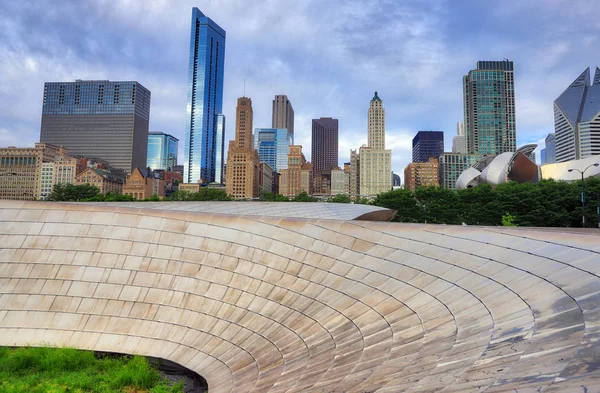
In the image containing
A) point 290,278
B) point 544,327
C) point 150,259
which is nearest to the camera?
point 544,327

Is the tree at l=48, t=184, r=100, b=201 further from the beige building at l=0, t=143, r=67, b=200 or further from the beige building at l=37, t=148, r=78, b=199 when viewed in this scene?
the beige building at l=0, t=143, r=67, b=200

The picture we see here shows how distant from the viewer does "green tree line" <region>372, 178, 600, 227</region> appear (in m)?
49.4

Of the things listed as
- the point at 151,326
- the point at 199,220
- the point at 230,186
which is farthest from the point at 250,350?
the point at 230,186

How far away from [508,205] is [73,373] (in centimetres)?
5567

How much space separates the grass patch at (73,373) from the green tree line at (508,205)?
166 ft

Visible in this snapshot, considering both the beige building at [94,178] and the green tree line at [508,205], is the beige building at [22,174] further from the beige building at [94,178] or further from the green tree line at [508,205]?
the green tree line at [508,205]

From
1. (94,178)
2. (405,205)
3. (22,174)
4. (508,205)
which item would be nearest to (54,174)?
(22,174)

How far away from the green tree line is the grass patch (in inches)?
1993

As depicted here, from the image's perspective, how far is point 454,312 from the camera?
8.84 metres

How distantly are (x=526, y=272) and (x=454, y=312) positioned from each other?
2.29m

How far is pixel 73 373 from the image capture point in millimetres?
11602

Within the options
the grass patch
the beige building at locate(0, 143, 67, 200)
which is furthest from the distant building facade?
the grass patch

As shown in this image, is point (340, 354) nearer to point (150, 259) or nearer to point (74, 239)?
point (150, 259)

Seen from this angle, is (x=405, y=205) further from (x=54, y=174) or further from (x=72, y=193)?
(x=54, y=174)
